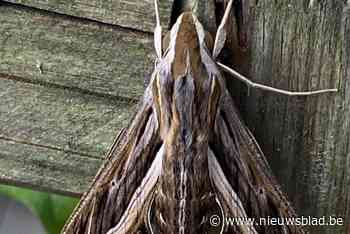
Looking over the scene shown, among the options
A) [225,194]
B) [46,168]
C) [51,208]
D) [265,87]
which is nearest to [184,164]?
[225,194]

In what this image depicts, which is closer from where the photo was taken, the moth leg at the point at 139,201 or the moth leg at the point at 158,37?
the moth leg at the point at 158,37

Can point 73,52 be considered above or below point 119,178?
above

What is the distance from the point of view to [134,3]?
217 centimetres

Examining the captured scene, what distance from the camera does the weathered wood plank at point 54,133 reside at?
7.48 ft

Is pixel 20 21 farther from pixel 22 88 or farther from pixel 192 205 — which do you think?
pixel 192 205

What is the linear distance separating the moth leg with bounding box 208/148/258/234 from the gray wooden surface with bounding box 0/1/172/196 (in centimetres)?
28

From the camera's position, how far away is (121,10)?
84.8 inches

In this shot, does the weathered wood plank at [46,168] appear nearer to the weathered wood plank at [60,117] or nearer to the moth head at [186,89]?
the weathered wood plank at [60,117]

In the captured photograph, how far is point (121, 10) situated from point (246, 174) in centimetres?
60

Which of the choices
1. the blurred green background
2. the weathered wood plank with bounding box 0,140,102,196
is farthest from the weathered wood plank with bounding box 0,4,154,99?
the blurred green background

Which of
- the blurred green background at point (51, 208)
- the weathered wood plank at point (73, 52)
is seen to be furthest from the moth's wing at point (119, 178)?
the blurred green background at point (51, 208)

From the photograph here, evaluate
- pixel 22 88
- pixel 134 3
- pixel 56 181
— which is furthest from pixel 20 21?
pixel 56 181

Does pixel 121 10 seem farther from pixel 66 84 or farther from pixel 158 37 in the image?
pixel 66 84

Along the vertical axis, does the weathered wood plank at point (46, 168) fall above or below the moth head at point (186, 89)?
below
